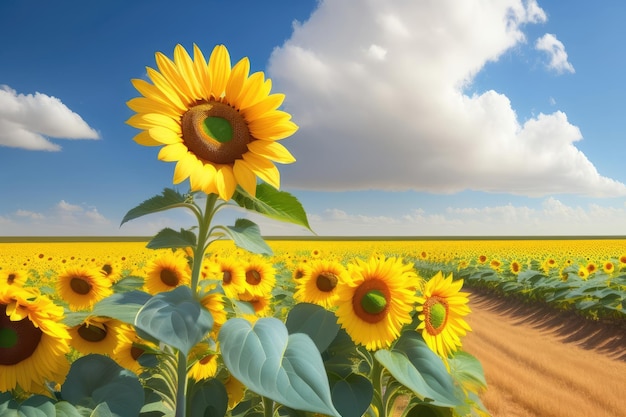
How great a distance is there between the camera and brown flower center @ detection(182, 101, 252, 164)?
60.5 inches

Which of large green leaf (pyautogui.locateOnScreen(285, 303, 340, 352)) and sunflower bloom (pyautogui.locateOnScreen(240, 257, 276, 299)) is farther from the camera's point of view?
sunflower bloom (pyautogui.locateOnScreen(240, 257, 276, 299))

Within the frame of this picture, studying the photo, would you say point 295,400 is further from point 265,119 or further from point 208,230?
point 265,119

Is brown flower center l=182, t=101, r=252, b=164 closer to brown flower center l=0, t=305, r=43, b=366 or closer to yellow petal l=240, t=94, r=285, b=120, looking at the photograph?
yellow petal l=240, t=94, r=285, b=120

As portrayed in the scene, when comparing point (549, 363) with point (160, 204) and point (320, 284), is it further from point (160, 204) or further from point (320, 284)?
point (160, 204)

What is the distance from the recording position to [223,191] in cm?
144

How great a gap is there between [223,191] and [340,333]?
1.05 meters

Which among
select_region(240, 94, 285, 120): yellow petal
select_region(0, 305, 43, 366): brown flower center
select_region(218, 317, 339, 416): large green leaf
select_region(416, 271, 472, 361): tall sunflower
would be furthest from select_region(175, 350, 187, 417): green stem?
select_region(416, 271, 472, 361): tall sunflower

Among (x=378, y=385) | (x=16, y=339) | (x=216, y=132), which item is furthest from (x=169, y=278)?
(x=216, y=132)

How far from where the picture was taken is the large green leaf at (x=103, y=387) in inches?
58.4

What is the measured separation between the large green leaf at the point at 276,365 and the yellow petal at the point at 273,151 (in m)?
0.53

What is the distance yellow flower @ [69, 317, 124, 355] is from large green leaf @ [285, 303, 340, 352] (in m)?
0.78

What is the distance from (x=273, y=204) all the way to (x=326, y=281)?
68.6 inches

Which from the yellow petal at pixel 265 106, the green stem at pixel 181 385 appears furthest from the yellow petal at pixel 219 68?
the green stem at pixel 181 385

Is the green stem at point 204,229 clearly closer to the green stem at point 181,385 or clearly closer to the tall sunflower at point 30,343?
the green stem at point 181,385
